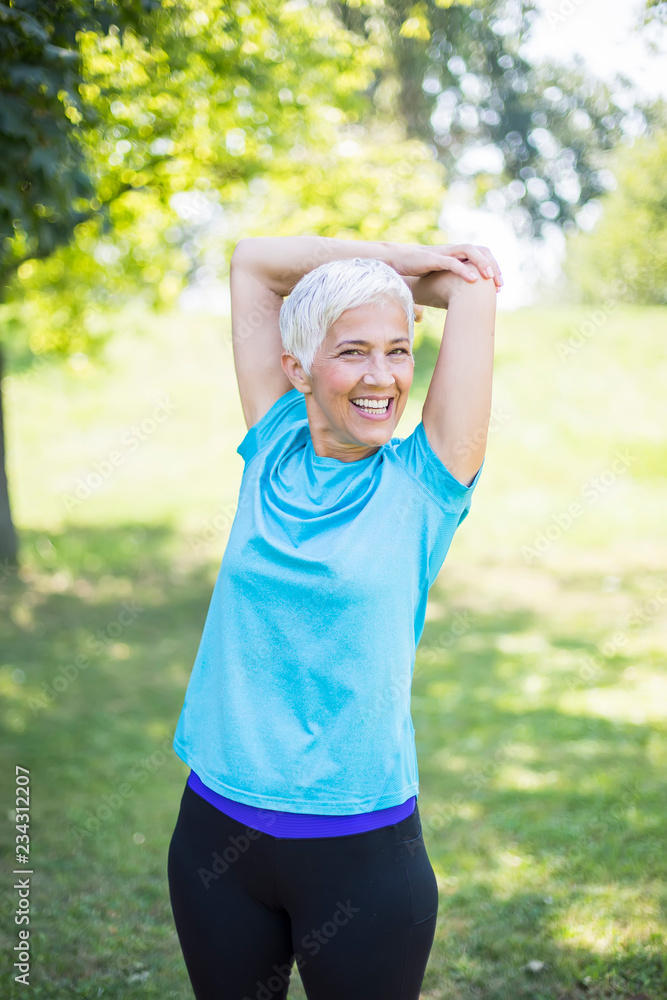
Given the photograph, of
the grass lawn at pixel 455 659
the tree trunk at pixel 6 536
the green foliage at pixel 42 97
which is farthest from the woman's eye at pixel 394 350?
the tree trunk at pixel 6 536

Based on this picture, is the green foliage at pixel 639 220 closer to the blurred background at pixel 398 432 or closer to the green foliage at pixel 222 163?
the blurred background at pixel 398 432

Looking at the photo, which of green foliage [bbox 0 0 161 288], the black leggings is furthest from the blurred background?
the black leggings

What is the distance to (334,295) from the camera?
5.05 ft

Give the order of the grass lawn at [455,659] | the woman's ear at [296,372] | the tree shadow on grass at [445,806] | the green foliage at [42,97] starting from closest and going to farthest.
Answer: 1. the woman's ear at [296,372]
2. the green foliage at [42,97]
3. the tree shadow on grass at [445,806]
4. the grass lawn at [455,659]

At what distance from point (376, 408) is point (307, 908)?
923 mm

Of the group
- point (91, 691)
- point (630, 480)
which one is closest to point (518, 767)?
point (91, 691)

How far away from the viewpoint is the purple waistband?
1399 millimetres

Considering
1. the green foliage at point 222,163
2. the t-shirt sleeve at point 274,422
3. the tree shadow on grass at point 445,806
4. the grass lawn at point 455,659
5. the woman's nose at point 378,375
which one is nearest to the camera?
the woman's nose at point 378,375

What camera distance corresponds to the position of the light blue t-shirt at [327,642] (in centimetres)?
139

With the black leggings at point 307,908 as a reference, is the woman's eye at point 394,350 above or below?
above

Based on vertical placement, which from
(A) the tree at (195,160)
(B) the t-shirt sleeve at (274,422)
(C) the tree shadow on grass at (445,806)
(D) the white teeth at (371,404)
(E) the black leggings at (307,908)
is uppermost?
(A) the tree at (195,160)

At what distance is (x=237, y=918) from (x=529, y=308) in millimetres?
15684

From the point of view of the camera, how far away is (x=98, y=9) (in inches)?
117

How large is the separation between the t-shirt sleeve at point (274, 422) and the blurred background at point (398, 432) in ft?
5.58
